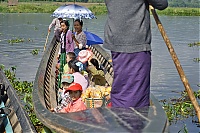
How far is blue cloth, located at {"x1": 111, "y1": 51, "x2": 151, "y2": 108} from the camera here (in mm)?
2670

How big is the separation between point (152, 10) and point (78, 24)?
3478 millimetres

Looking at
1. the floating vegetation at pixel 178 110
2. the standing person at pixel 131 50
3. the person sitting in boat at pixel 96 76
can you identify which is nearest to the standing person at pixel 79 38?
the person sitting in boat at pixel 96 76

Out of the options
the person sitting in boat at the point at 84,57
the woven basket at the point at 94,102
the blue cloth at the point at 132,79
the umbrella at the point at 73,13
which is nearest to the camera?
the blue cloth at the point at 132,79

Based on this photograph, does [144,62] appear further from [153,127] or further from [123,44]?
[153,127]

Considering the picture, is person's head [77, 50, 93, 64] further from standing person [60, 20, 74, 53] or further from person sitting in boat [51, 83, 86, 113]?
person sitting in boat [51, 83, 86, 113]

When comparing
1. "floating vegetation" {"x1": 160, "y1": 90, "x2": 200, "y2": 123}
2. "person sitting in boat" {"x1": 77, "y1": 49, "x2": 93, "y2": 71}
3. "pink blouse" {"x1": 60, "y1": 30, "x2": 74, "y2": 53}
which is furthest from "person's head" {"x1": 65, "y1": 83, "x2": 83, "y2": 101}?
"floating vegetation" {"x1": 160, "y1": 90, "x2": 200, "y2": 123}

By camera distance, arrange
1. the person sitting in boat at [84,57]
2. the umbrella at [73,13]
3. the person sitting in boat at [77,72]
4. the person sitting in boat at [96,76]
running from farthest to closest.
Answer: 1. the umbrella at [73,13]
2. the person sitting in boat at [84,57]
3. the person sitting in boat at [96,76]
4. the person sitting in boat at [77,72]

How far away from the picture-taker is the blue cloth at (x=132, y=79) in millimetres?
2670

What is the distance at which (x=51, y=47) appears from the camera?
7.18 meters

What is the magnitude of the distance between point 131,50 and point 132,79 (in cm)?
20

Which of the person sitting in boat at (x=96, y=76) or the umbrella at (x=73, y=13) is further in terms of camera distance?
the umbrella at (x=73, y=13)

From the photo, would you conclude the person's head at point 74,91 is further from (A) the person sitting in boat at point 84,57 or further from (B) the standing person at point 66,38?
(B) the standing person at point 66,38

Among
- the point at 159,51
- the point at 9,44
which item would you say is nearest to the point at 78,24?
the point at 159,51

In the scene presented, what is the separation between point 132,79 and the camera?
2672 millimetres
